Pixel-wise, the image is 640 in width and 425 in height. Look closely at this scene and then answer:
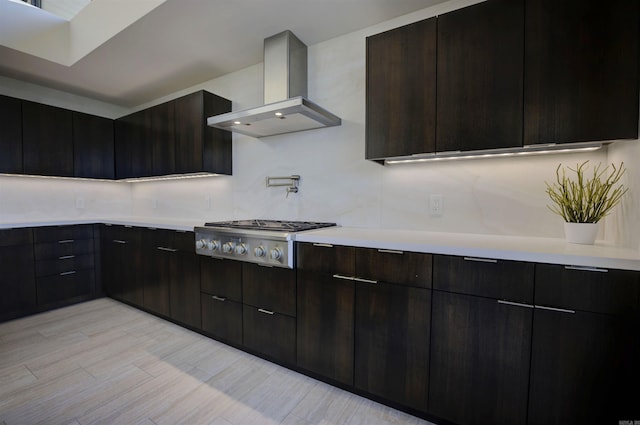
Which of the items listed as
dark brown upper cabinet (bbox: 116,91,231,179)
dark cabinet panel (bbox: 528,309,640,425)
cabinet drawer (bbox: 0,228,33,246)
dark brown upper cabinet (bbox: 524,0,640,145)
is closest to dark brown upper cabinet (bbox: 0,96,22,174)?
cabinet drawer (bbox: 0,228,33,246)

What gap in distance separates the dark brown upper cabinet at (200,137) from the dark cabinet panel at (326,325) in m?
1.68

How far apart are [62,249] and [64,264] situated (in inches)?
6.8

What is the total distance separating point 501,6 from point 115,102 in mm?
4529

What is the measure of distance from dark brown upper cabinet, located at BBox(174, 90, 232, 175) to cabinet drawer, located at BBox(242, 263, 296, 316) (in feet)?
4.30

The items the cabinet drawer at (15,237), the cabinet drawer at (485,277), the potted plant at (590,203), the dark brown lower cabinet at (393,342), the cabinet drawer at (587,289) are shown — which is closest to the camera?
the cabinet drawer at (587,289)

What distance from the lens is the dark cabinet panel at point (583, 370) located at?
107 centimetres

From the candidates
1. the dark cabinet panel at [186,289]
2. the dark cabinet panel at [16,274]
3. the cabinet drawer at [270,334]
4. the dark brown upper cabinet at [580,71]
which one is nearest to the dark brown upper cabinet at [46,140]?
the dark cabinet panel at [16,274]

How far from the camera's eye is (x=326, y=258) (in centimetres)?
170

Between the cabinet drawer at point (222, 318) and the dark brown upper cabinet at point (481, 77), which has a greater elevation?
the dark brown upper cabinet at point (481, 77)

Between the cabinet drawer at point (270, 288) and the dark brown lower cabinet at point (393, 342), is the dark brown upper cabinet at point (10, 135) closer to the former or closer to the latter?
the cabinet drawer at point (270, 288)

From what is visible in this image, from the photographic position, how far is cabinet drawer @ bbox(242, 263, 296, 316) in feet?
6.07

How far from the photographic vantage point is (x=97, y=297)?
11.1 ft

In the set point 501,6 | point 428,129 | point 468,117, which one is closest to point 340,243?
point 428,129

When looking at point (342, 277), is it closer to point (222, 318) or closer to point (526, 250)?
point (526, 250)
